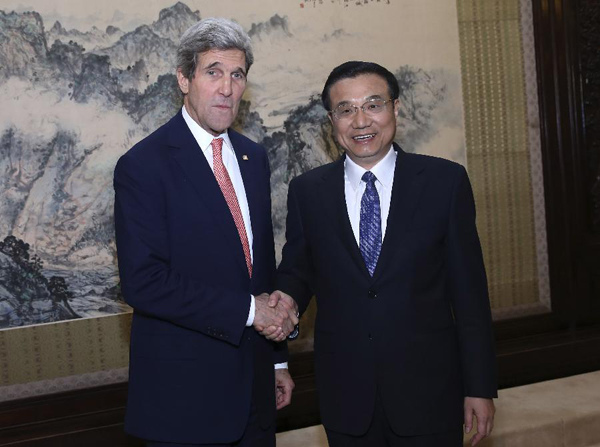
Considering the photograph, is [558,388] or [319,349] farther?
[558,388]

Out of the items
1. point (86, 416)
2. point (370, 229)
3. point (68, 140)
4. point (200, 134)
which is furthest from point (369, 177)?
point (86, 416)

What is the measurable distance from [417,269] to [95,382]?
252 centimetres

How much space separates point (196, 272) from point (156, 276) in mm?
130

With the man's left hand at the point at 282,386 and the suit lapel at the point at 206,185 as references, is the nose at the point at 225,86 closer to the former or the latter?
the suit lapel at the point at 206,185

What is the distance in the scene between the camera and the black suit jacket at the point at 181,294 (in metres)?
2.39

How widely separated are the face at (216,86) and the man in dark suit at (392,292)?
30 cm

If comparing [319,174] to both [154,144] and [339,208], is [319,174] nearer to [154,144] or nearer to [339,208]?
[339,208]

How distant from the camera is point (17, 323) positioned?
4211mm

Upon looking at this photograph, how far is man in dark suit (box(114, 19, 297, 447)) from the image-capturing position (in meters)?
2.40

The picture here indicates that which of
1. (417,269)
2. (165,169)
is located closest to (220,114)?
(165,169)

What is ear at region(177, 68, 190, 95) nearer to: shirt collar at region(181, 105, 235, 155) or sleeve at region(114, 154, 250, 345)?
shirt collar at region(181, 105, 235, 155)

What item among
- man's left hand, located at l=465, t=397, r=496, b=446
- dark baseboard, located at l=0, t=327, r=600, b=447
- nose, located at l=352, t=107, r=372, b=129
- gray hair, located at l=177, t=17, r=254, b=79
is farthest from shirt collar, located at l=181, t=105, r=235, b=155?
dark baseboard, located at l=0, t=327, r=600, b=447

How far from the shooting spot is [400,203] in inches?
97.7

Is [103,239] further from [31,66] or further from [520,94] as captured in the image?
[520,94]
